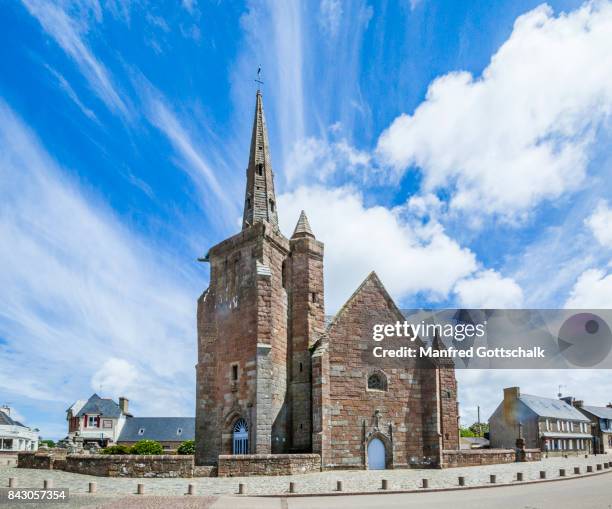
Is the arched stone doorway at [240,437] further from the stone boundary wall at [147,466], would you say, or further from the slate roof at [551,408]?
the slate roof at [551,408]

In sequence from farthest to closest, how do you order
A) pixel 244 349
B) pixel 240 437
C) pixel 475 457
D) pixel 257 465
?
pixel 475 457 < pixel 244 349 < pixel 240 437 < pixel 257 465

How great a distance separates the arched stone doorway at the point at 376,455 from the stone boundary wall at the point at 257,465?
14.4 ft

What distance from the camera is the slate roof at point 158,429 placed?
57125 millimetres

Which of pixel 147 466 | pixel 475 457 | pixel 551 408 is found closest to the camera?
pixel 147 466

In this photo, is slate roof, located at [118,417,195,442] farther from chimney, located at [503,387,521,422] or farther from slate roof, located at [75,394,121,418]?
chimney, located at [503,387,521,422]

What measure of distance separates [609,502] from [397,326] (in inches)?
507

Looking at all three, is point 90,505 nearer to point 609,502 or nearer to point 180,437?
point 609,502

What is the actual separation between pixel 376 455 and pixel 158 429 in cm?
4062

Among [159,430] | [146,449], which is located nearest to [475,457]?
[146,449]

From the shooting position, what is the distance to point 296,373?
80.8 feet

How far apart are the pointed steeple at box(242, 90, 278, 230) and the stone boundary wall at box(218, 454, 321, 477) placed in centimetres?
1239

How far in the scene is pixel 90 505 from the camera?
12242 millimetres

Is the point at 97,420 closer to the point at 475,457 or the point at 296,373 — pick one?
the point at 296,373

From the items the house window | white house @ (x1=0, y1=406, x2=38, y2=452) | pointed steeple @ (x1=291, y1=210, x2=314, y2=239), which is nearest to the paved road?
the house window
